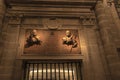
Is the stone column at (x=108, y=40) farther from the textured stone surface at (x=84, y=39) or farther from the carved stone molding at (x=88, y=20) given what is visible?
the carved stone molding at (x=88, y=20)

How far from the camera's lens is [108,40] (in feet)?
24.6

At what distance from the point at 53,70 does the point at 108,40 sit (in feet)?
10.1

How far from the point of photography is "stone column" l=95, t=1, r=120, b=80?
22.4ft

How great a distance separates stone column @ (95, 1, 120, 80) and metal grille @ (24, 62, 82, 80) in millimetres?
1466

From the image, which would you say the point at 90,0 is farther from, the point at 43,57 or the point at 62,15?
the point at 43,57

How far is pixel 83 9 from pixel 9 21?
13.9 feet

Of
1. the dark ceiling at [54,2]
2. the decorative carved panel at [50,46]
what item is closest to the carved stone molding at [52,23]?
Result: the decorative carved panel at [50,46]

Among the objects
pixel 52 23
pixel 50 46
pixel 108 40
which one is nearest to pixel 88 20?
pixel 108 40

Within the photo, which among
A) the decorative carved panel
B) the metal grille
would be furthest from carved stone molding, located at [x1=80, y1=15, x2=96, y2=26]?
the metal grille

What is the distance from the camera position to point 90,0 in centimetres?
896

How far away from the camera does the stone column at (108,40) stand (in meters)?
6.84

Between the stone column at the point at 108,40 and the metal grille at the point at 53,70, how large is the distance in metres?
1.47

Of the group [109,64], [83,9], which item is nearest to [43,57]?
[109,64]

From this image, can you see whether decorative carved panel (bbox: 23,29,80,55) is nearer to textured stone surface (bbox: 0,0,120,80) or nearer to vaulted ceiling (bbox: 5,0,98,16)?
textured stone surface (bbox: 0,0,120,80)
